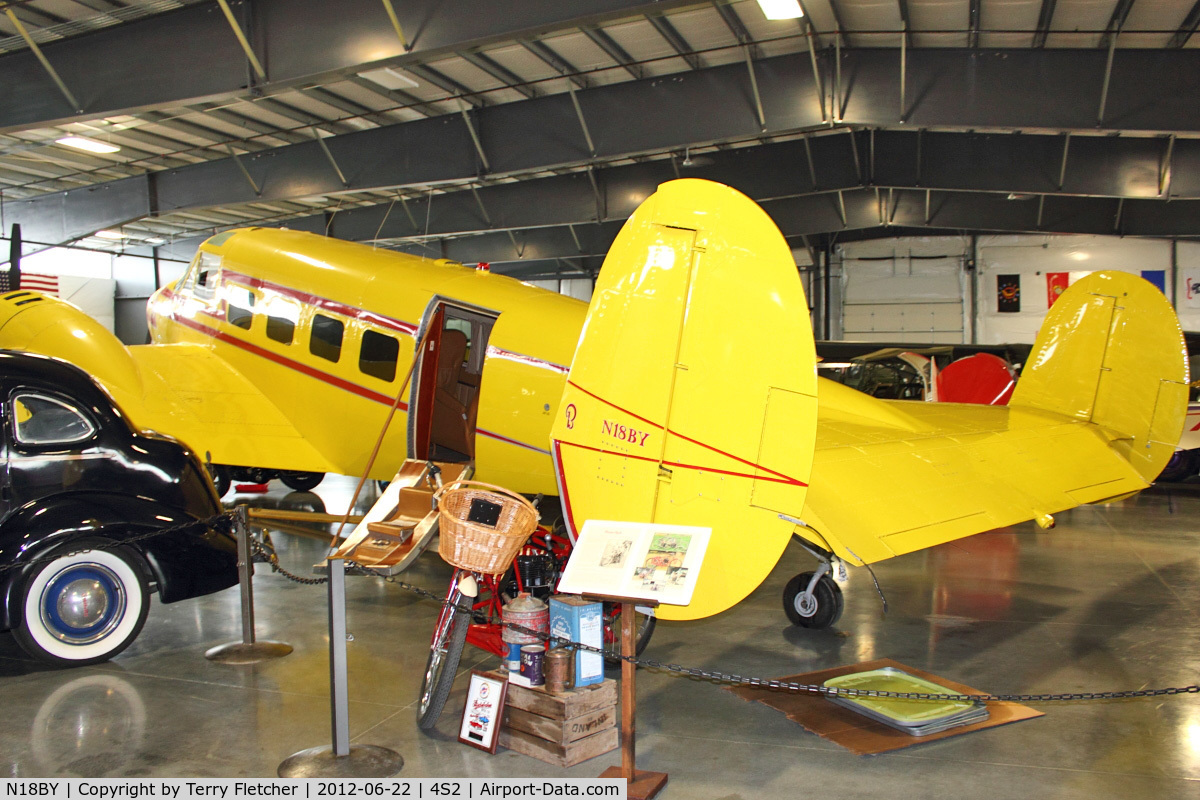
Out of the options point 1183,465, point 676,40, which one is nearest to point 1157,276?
point 1183,465

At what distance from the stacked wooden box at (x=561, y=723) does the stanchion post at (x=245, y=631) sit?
2321 mm

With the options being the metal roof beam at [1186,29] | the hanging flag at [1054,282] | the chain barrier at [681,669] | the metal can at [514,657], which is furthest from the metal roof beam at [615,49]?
the hanging flag at [1054,282]

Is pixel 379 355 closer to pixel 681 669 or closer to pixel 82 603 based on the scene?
pixel 82 603

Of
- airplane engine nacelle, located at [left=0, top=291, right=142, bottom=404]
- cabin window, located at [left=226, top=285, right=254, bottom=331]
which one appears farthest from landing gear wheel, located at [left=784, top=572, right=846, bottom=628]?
airplane engine nacelle, located at [left=0, top=291, right=142, bottom=404]

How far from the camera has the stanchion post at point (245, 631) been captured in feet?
19.7

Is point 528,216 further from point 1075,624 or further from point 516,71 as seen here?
point 1075,624

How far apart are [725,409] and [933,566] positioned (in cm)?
646

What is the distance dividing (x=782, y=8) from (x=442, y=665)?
24.5 ft

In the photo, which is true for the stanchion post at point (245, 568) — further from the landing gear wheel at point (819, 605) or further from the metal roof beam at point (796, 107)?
the metal roof beam at point (796, 107)

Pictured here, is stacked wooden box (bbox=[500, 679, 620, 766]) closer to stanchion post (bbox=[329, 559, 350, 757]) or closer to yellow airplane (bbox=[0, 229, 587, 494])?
stanchion post (bbox=[329, 559, 350, 757])

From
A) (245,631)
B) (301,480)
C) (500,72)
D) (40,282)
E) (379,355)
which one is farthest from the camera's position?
(40,282)

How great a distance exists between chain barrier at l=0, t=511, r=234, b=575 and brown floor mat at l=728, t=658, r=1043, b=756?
12.4 feet

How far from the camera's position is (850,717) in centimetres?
505

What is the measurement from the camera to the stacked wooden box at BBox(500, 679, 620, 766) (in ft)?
14.1
